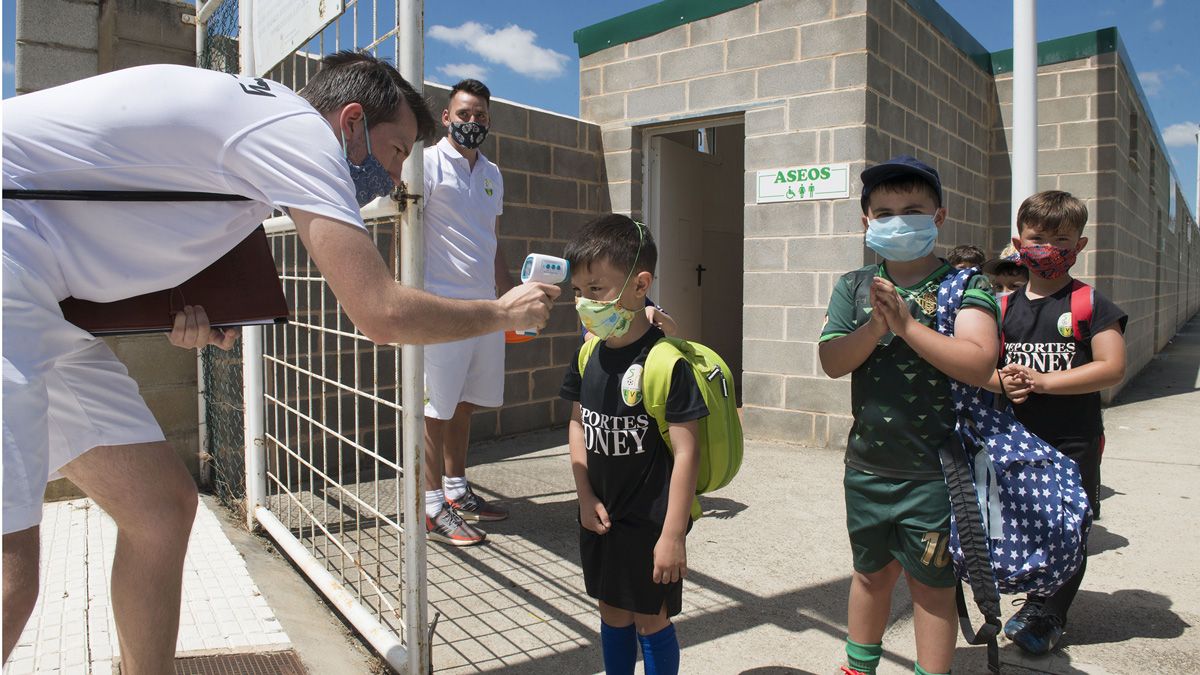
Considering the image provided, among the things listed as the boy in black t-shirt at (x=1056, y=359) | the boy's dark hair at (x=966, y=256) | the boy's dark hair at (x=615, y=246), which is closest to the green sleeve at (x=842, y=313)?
the boy's dark hair at (x=615, y=246)

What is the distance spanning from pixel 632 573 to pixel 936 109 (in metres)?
5.90

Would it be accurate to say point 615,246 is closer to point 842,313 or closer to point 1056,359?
point 842,313

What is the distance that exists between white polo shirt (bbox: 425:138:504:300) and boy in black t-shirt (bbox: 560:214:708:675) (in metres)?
1.74

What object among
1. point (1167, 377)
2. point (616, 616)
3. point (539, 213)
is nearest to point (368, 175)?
point (616, 616)

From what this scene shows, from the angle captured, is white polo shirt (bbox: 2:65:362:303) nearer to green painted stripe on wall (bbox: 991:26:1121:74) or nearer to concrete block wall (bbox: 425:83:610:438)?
concrete block wall (bbox: 425:83:610:438)

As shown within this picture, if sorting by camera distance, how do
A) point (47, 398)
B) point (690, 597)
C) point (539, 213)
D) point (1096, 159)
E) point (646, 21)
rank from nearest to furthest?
point (47, 398) < point (690, 597) < point (539, 213) < point (646, 21) < point (1096, 159)

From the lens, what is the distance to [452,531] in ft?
12.5

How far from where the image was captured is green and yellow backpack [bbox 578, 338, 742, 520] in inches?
84.8

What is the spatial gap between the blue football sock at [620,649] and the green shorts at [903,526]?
0.67 m

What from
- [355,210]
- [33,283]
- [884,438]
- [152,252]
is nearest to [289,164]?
[355,210]

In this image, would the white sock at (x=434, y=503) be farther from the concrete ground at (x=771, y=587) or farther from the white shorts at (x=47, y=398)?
the white shorts at (x=47, y=398)

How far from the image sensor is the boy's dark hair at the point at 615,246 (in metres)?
2.23

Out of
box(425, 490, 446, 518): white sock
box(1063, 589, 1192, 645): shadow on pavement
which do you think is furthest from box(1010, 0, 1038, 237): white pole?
box(425, 490, 446, 518): white sock

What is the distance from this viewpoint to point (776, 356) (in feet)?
20.1
